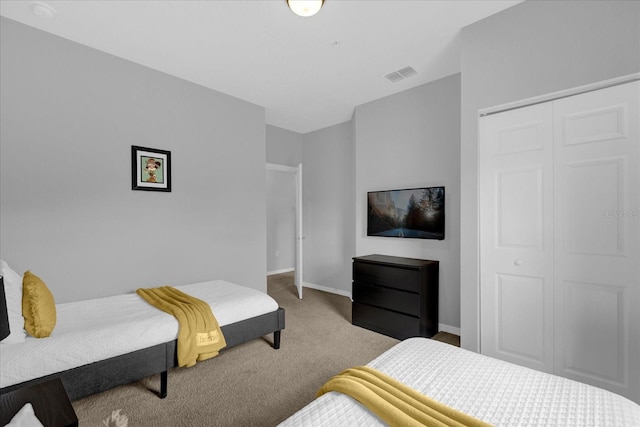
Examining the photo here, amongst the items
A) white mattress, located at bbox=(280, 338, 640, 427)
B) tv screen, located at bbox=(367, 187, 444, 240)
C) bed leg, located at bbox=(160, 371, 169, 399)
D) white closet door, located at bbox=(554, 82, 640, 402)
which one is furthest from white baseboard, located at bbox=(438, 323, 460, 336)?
bed leg, located at bbox=(160, 371, 169, 399)

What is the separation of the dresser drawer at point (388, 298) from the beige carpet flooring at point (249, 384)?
343 millimetres

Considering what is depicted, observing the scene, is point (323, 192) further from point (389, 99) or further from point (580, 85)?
point (580, 85)

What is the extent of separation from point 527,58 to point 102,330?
365 centimetres

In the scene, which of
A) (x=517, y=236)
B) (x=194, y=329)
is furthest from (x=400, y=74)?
(x=194, y=329)

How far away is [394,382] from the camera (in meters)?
1.27

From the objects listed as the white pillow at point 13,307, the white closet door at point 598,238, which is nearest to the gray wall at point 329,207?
the white closet door at point 598,238

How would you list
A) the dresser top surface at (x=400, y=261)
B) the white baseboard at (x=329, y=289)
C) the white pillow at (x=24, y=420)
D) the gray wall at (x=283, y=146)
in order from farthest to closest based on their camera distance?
1. the gray wall at (x=283, y=146)
2. the white baseboard at (x=329, y=289)
3. the dresser top surface at (x=400, y=261)
4. the white pillow at (x=24, y=420)

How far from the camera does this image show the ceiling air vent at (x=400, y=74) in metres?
3.20

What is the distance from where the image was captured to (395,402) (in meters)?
1.13

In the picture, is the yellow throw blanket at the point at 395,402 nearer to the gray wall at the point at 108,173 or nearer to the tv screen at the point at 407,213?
the tv screen at the point at 407,213

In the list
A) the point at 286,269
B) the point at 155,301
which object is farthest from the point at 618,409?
the point at 286,269

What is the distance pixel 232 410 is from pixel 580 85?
10.7ft

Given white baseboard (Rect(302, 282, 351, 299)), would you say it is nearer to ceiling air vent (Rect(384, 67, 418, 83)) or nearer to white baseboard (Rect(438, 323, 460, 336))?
white baseboard (Rect(438, 323, 460, 336))

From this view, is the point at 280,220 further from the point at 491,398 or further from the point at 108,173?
the point at 491,398
